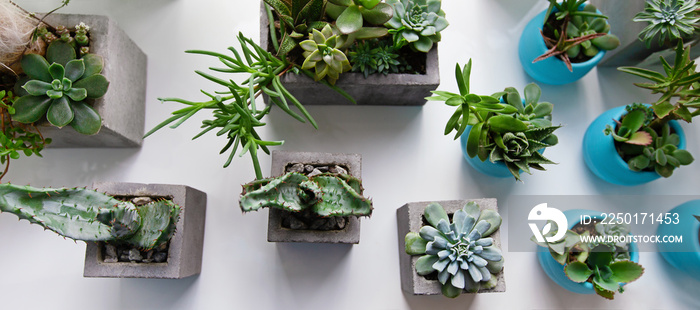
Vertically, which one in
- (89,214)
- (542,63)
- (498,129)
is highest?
(542,63)

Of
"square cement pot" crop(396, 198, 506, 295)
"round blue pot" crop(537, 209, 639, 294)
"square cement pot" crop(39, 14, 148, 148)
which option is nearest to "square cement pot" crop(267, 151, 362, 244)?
"square cement pot" crop(396, 198, 506, 295)

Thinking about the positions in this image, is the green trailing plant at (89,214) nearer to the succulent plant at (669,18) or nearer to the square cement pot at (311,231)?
the square cement pot at (311,231)

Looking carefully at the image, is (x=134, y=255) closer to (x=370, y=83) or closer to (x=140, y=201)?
(x=140, y=201)

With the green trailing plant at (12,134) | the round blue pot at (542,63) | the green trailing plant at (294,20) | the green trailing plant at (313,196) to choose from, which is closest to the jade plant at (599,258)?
the round blue pot at (542,63)

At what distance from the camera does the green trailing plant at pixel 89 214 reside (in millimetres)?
846

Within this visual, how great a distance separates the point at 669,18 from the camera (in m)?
1.16

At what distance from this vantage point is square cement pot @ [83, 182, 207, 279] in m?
1.05

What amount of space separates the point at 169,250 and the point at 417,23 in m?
0.81

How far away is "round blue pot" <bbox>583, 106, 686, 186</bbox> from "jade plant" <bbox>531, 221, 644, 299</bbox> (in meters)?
0.15

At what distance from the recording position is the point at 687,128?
136 centimetres

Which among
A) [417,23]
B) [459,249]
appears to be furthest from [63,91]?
[459,249]

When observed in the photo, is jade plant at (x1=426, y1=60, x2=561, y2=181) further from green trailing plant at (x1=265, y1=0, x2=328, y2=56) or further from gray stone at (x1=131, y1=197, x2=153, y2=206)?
gray stone at (x1=131, y1=197, x2=153, y2=206)

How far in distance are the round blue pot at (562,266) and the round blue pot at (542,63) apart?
0.38 meters

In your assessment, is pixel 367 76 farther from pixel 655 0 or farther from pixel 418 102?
pixel 655 0
